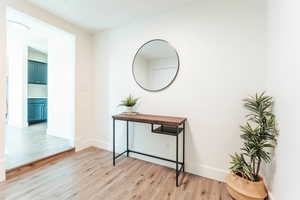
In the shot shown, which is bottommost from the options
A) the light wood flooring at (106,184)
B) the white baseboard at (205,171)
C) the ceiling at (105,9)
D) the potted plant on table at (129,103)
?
the light wood flooring at (106,184)

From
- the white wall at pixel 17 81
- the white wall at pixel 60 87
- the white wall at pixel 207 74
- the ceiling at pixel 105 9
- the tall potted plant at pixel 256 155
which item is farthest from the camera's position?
the white wall at pixel 17 81

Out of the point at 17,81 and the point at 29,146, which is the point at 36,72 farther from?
the point at 29,146

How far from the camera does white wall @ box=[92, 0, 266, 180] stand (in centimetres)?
180

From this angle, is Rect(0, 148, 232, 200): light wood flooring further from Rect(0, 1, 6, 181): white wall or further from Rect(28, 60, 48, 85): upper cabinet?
Rect(28, 60, 48, 85): upper cabinet

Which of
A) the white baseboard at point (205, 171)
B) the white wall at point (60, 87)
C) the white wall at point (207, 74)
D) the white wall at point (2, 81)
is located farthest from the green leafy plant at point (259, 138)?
the white wall at point (60, 87)

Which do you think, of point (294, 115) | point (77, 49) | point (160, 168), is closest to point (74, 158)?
point (160, 168)

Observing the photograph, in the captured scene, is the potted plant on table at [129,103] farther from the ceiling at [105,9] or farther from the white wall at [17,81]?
the white wall at [17,81]

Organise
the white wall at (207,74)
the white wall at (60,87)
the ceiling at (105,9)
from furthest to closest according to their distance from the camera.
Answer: the white wall at (60,87) < the ceiling at (105,9) < the white wall at (207,74)

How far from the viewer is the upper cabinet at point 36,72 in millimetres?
4754

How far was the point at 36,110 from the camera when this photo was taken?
4.91 metres

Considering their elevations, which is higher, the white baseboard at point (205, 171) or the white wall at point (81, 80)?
the white wall at point (81, 80)

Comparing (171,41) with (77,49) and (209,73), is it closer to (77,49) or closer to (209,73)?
(209,73)

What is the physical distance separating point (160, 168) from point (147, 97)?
46.3 inches

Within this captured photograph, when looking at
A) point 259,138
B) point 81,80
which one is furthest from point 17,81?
point 259,138
